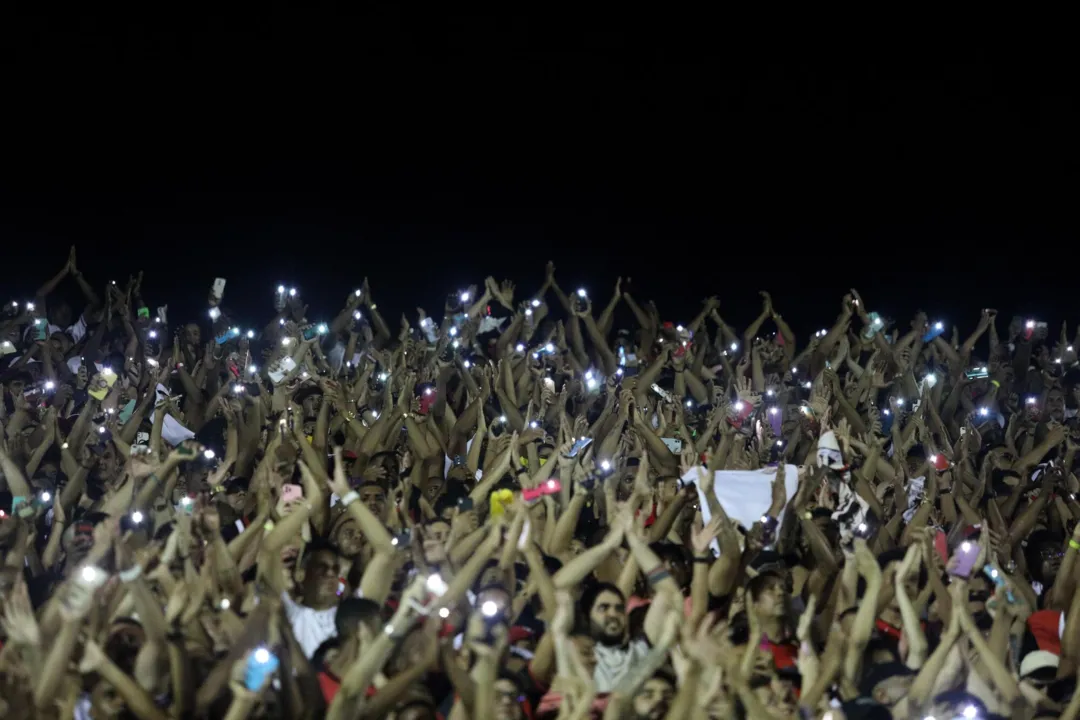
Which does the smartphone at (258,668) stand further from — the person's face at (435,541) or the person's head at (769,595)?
the person's head at (769,595)

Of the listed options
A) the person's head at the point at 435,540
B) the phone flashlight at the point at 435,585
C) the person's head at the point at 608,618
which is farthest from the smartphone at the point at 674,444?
the phone flashlight at the point at 435,585

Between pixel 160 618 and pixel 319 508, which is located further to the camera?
pixel 319 508

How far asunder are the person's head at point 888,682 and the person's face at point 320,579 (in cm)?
185

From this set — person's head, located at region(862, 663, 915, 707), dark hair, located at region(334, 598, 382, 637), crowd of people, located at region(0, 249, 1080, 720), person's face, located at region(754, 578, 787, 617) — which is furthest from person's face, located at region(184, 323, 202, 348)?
person's head, located at region(862, 663, 915, 707)

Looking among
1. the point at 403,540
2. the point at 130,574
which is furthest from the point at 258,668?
the point at 403,540

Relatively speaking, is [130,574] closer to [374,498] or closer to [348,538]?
[348,538]

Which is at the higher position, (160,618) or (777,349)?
(777,349)

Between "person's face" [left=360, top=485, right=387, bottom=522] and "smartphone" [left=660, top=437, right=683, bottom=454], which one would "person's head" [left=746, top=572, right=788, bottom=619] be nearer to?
"person's face" [left=360, top=485, right=387, bottom=522]

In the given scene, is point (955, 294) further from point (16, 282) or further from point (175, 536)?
point (175, 536)

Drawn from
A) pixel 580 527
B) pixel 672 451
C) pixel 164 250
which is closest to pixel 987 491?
pixel 672 451

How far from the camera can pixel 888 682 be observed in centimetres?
398

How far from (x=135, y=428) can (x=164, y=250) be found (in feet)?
17.9

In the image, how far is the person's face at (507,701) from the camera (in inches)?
140

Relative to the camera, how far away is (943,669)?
3.92 meters
